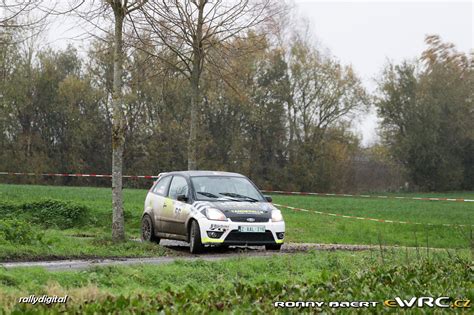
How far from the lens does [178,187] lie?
619 inches

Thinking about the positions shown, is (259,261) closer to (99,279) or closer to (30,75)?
(99,279)

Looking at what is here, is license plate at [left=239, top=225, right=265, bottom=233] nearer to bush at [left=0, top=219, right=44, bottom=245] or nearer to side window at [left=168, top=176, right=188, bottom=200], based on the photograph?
side window at [left=168, top=176, right=188, bottom=200]

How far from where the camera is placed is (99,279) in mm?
9055

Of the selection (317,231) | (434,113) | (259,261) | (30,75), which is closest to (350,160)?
(434,113)

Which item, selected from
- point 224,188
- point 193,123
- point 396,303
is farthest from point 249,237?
point 193,123

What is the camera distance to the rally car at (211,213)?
14195mm

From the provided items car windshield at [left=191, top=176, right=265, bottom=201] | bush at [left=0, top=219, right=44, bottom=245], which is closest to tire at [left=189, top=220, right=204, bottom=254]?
car windshield at [left=191, top=176, right=265, bottom=201]

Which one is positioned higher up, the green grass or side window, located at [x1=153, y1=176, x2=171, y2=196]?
side window, located at [x1=153, y1=176, x2=171, y2=196]

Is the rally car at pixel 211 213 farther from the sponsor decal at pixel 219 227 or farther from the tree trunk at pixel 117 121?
the tree trunk at pixel 117 121

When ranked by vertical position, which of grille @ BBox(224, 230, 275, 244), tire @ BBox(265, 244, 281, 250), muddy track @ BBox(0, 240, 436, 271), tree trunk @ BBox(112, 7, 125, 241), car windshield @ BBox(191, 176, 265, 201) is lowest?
muddy track @ BBox(0, 240, 436, 271)

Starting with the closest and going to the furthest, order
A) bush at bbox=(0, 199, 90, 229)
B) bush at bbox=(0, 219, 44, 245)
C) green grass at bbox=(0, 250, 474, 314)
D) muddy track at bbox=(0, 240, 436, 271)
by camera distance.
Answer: green grass at bbox=(0, 250, 474, 314), muddy track at bbox=(0, 240, 436, 271), bush at bbox=(0, 219, 44, 245), bush at bbox=(0, 199, 90, 229)

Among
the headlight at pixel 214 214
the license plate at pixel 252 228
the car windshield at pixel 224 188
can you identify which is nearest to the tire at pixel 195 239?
the headlight at pixel 214 214

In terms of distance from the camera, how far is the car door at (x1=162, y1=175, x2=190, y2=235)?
15.0m

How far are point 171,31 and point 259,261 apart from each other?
418 inches
